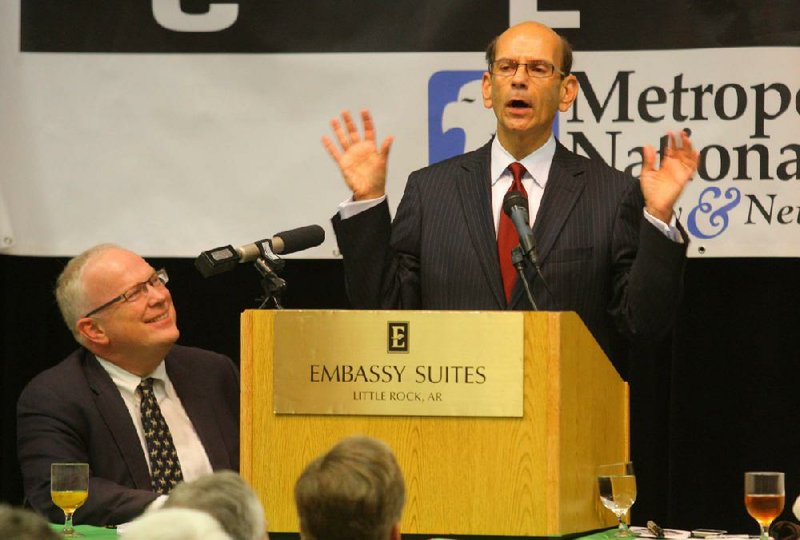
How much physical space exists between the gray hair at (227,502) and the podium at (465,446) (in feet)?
2.26

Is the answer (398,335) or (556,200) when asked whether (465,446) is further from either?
(556,200)

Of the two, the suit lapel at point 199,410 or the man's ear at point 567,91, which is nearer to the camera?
the man's ear at point 567,91

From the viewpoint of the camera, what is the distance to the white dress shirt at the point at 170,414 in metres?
4.35

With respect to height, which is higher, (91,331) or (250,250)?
(250,250)

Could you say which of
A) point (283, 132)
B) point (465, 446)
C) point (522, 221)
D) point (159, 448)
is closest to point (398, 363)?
point (465, 446)

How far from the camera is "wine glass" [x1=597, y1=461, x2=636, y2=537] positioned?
326 centimetres

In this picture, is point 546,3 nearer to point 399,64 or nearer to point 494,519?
point 399,64

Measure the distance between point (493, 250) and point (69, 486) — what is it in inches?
48.0

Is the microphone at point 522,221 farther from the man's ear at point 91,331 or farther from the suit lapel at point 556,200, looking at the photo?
the man's ear at point 91,331

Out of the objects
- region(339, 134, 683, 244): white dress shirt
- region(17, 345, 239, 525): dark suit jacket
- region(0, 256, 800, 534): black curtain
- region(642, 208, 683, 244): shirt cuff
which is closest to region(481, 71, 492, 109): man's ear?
region(339, 134, 683, 244): white dress shirt

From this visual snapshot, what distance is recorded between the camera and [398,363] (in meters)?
3.05

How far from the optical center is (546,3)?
17.3ft

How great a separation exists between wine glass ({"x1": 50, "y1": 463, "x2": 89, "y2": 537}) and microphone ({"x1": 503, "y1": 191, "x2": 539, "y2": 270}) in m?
1.25

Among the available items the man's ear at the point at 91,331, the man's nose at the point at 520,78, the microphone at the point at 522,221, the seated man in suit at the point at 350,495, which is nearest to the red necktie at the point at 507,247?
the man's nose at the point at 520,78
